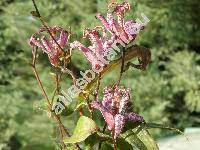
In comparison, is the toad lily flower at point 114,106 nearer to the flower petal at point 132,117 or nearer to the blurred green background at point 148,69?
the flower petal at point 132,117

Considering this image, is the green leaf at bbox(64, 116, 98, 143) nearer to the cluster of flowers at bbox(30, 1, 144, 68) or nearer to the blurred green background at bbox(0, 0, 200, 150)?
the cluster of flowers at bbox(30, 1, 144, 68)

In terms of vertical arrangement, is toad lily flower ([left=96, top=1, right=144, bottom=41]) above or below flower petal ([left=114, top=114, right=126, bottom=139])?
above

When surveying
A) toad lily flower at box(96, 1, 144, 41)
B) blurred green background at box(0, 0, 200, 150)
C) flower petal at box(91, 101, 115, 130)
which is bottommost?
blurred green background at box(0, 0, 200, 150)

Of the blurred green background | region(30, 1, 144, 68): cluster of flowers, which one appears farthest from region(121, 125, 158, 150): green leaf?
the blurred green background

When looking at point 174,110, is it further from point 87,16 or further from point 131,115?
point 131,115

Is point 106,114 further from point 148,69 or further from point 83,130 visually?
point 148,69

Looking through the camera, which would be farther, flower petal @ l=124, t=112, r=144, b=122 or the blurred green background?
the blurred green background
